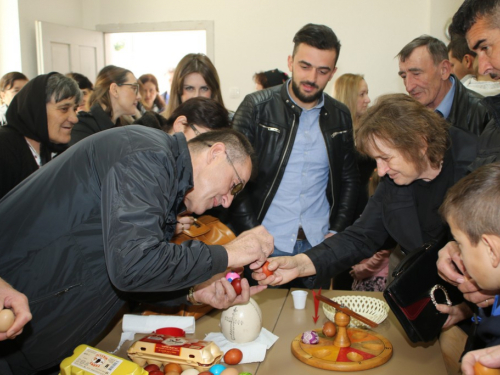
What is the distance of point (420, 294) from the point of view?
1.80 m

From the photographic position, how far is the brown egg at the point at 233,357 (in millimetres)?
1641

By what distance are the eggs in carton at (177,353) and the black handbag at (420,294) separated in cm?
62

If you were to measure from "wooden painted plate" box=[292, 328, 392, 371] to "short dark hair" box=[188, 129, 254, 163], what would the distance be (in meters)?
0.67

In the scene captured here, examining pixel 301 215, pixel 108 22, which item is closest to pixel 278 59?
pixel 108 22

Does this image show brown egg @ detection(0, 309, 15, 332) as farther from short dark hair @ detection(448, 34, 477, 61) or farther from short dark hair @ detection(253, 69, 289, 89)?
short dark hair @ detection(253, 69, 289, 89)

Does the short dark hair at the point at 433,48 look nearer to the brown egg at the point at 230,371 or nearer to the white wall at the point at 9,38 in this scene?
the brown egg at the point at 230,371

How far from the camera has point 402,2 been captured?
630cm

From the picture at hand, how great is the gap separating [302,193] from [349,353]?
137cm

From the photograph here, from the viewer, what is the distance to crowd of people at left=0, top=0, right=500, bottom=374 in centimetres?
143

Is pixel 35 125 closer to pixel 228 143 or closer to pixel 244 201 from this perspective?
pixel 244 201

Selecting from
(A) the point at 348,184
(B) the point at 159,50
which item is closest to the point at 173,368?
(A) the point at 348,184

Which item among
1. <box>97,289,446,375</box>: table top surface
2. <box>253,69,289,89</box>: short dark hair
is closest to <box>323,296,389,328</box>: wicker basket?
<box>97,289,446,375</box>: table top surface

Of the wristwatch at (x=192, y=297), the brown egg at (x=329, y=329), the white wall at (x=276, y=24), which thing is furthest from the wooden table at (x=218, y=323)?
the white wall at (x=276, y=24)

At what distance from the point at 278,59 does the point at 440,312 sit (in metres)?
5.33
